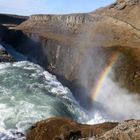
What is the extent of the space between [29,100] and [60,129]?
48.2 feet

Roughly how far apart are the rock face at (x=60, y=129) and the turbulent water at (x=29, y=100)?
18.2 feet

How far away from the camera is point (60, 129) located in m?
16.9

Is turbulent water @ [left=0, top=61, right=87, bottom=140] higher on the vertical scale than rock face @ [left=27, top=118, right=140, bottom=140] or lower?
lower

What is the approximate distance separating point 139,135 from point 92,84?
3335cm

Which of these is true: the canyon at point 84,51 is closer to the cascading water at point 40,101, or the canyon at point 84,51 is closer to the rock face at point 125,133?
the rock face at point 125,133

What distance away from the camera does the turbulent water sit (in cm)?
2705

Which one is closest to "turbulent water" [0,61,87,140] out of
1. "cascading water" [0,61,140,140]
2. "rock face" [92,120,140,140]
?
"cascading water" [0,61,140,140]

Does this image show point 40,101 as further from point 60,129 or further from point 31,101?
point 60,129

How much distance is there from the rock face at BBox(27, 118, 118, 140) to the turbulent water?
18.2 feet

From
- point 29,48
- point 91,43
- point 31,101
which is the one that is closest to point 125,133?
point 31,101

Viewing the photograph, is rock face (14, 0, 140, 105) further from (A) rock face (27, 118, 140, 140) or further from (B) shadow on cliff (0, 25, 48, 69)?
(A) rock face (27, 118, 140, 140)

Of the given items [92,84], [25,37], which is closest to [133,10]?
[25,37]

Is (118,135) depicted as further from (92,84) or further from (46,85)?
(92,84)

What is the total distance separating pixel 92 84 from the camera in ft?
146
